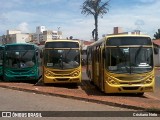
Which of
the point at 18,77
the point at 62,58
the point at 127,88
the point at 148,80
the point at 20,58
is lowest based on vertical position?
the point at 18,77

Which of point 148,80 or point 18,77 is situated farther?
point 18,77

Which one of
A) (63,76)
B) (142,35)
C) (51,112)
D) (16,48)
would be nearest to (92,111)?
(51,112)

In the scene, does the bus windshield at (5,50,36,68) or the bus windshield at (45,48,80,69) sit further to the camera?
the bus windshield at (5,50,36,68)

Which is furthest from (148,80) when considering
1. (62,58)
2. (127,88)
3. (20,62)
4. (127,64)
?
(20,62)

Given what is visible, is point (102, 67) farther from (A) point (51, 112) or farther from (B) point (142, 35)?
(A) point (51, 112)

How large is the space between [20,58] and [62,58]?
4379 mm

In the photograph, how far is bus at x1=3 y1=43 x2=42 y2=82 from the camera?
983 inches

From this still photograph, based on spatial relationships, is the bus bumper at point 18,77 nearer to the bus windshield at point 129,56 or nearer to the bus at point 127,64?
the bus at point 127,64

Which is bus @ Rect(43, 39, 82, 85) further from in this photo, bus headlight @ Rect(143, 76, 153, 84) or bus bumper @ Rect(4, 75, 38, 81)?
bus headlight @ Rect(143, 76, 153, 84)

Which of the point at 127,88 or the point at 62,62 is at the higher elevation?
the point at 62,62

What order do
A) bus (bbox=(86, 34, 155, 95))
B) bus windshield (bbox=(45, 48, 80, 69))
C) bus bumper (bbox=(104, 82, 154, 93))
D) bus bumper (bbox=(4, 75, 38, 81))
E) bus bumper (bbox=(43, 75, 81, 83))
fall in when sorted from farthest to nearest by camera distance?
bus bumper (bbox=(4, 75, 38, 81))
bus windshield (bbox=(45, 48, 80, 69))
bus bumper (bbox=(43, 75, 81, 83))
bus (bbox=(86, 34, 155, 95))
bus bumper (bbox=(104, 82, 154, 93))

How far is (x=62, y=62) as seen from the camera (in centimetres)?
2156

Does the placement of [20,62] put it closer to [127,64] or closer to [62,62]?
[62,62]

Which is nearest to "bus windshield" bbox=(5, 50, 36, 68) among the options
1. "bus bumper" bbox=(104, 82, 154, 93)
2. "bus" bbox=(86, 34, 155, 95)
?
"bus" bbox=(86, 34, 155, 95)
